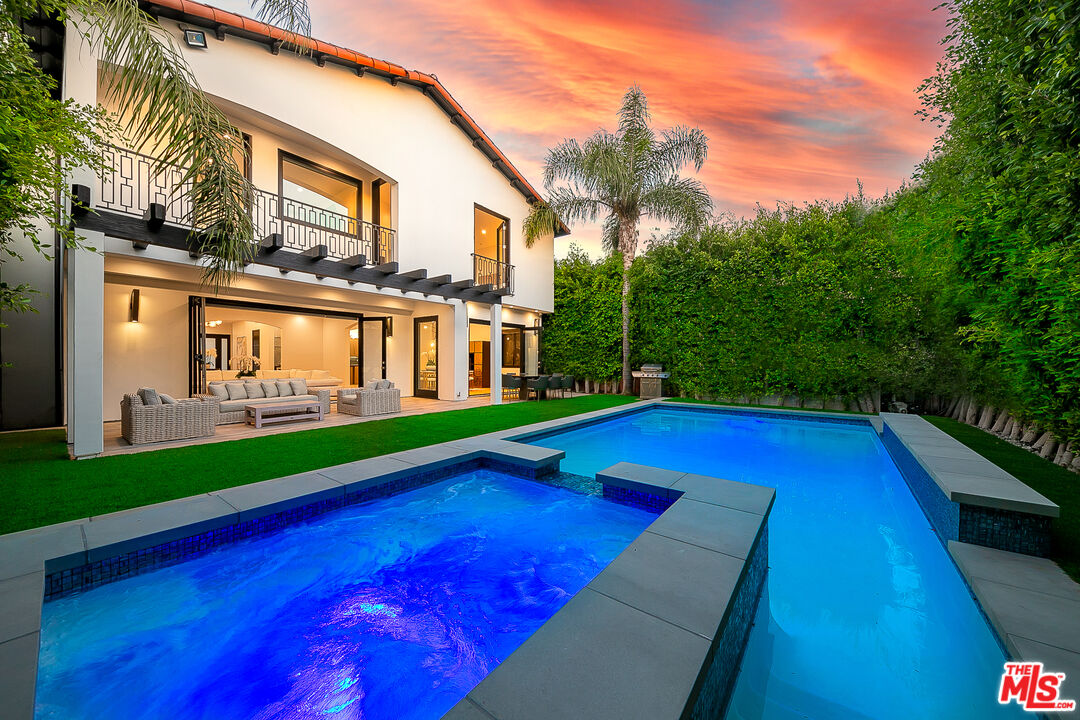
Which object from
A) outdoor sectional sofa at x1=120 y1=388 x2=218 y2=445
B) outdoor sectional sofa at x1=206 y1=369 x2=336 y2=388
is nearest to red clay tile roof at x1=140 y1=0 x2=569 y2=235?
outdoor sectional sofa at x1=120 y1=388 x2=218 y2=445

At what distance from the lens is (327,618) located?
2584mm

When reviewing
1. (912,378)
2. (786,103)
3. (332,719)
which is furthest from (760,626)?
(786,103)

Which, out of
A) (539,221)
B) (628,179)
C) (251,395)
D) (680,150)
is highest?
(680,150)

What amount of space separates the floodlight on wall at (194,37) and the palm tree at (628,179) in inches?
337

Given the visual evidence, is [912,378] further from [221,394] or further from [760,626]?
[221,394]

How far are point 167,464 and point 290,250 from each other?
4.52 metres

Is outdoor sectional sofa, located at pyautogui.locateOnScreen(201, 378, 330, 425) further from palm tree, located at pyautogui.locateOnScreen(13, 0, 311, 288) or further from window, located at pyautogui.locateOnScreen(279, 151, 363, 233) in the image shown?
window, located at pyautogui.locateOnScreen(279, 151, 363, 233)

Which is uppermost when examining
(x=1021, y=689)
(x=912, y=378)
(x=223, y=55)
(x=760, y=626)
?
(x=223, y=55)

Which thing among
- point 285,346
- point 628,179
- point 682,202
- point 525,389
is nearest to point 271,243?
point 525,389

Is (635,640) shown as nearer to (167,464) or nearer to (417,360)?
(167,464)

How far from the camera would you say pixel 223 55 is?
789 centimetres

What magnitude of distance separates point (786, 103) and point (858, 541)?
1035cm

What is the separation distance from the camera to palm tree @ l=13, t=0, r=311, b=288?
4.09 metres

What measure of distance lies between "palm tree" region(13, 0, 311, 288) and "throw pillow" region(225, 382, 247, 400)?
3.88 metres
